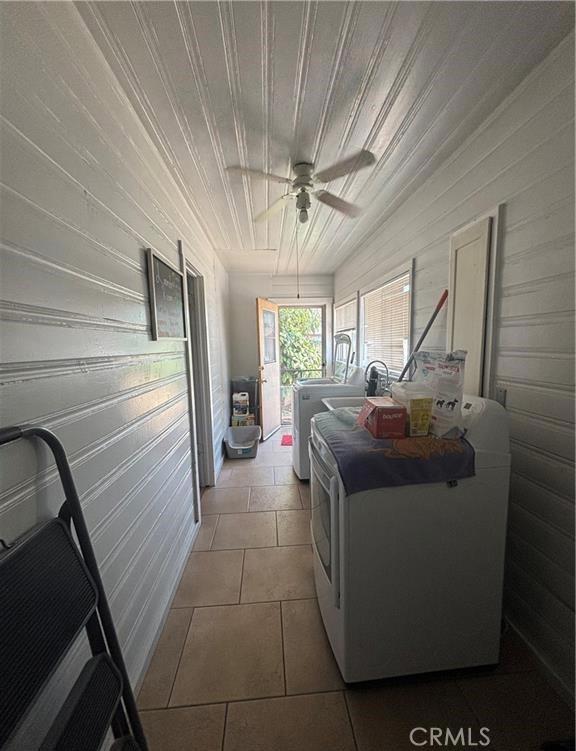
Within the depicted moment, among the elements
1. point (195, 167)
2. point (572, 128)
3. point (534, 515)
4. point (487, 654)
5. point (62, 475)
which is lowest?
point (487, 654)

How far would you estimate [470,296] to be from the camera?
1571 mm

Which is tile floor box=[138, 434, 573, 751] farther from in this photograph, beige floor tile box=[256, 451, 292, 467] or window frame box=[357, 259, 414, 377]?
window frame box=[357, 259, 414, 377]

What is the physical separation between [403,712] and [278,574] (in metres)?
0.84

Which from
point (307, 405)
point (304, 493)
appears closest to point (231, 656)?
point (304, 493)

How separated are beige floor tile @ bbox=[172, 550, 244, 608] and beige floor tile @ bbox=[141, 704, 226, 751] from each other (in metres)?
0.47

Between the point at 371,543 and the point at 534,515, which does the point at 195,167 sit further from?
the point at 534,515

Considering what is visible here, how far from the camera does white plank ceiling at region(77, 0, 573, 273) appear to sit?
949mm

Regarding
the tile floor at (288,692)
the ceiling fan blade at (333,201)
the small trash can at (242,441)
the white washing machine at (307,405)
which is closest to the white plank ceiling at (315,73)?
the ceiling fan blade at (333,201)

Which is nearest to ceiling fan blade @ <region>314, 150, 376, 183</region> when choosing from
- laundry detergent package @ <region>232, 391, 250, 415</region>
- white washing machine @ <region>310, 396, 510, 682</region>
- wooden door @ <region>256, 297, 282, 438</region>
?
white washing machine @ <region>310, 396, 510, 682</region>

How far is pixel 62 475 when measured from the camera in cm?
76

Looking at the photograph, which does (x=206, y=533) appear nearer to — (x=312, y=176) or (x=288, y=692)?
(x=288, y=692)

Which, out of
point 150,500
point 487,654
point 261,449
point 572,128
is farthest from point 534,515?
point 261,449

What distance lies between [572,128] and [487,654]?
6.81 ft

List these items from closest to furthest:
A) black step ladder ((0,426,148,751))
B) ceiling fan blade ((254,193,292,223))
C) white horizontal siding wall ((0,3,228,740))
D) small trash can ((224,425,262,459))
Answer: black step ladder ((0,426,148,751))
white horizontal siding wall ((0,3,228,740))
ceiling fan blade ((254,193,292,223))
small trash can ((224,425,262,459))
